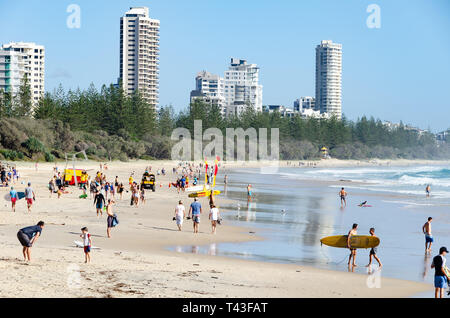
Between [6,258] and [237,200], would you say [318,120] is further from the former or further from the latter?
[6,258]

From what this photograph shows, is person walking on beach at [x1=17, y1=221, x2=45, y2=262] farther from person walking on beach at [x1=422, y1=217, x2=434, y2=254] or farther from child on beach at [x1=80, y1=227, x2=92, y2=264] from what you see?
person walking on beach at [x1=422, y1=217, x2=434, y2=254]

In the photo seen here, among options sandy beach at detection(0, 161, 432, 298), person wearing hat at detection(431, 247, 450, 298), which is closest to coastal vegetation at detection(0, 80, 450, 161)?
sandy beach at detection(0, 161, 432, 298)

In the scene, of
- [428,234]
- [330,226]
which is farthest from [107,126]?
[428,234]

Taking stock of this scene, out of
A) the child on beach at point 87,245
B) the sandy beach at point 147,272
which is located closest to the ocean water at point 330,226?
the sandy beach at point 147,272

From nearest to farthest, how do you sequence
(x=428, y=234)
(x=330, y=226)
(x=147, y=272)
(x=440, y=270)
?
1. (x=440, y=270)
2. (x=147, y=272)
3. (x=428, y=234)
4. (x=330, y=226)

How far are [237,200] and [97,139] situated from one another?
51377 mm

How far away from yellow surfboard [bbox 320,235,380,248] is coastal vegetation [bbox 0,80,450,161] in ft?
159

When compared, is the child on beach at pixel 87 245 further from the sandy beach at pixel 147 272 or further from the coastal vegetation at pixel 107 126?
the coastal vegetation at pixel 107 126

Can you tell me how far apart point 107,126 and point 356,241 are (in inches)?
3349

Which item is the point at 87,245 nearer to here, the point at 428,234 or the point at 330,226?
the point at 428,234

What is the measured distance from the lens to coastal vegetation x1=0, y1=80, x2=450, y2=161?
67.6 metres

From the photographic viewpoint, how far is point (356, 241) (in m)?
16.8
